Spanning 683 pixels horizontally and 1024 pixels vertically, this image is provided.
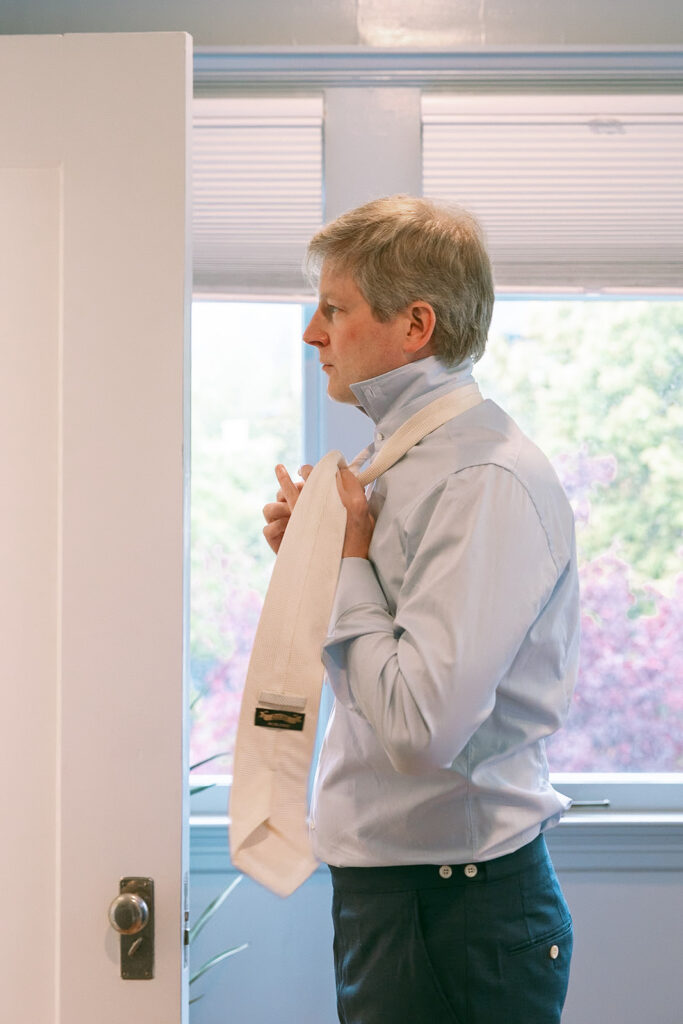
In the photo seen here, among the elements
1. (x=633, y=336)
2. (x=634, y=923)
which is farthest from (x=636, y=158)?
(x=634, y=923)

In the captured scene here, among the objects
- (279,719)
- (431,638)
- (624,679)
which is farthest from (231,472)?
(431,638)

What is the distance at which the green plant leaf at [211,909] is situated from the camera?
6.05 ft

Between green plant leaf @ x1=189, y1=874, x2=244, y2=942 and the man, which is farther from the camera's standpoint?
green plant leaf @ x1=189, y1=874, x2=244, y2=942

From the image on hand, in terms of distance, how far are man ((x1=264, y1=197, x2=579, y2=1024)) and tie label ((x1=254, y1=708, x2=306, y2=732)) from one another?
0.06 meters

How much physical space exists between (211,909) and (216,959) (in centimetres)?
12

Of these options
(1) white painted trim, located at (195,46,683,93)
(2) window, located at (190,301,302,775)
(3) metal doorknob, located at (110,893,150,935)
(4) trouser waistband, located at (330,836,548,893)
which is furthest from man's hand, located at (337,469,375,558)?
(1) white painted trim, located at (195,46,683,93)

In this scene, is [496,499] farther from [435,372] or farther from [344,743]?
[344,743]

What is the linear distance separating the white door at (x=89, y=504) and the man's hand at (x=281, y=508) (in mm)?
131

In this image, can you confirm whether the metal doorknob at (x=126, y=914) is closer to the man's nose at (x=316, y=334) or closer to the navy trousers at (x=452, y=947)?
the navy trousers at (x=452, y=947)

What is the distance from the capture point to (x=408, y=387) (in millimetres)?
1168

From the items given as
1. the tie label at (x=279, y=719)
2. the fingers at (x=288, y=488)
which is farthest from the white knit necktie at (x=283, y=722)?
the fingers at (x=288, y=488)

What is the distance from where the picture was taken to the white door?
116 centimetres

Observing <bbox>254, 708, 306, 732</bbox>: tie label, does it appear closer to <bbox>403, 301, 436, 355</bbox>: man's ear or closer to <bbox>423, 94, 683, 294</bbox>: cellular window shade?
<bbox>403, 301, 436, 355</bbox>: man's ear

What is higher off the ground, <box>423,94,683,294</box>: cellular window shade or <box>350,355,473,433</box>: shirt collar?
<box>423,94,683,294</box>: cellular window shade
